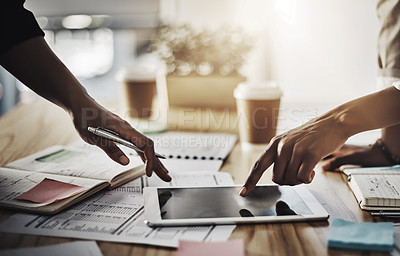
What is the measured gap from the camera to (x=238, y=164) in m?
1.17

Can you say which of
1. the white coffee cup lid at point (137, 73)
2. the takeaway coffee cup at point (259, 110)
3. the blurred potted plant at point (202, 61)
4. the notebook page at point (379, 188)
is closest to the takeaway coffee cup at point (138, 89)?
the white coffee cup lid at point (137, 73)

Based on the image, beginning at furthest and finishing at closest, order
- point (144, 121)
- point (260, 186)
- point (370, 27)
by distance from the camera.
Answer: point (370, 27)
point (144, 121)
point (260, 186)

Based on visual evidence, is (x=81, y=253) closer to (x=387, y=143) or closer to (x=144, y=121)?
(x=387, y=143)

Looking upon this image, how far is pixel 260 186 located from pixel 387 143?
412 millimetres

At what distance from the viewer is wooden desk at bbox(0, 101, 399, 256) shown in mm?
668

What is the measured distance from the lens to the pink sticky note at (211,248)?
640 mm

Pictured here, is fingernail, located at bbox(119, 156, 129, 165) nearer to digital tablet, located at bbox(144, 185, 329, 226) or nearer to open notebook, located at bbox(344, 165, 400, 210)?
digital tablet, located at bbox(144, 185, 329, 226)

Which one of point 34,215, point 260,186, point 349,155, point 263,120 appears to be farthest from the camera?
point 263,120

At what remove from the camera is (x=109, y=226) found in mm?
742

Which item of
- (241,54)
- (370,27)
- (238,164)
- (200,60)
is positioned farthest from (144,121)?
(370,27)

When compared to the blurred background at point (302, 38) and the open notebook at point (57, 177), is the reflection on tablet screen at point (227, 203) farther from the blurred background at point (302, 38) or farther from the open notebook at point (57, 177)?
the blurred background at point (302, 38)

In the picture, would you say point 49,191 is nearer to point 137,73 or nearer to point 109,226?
point 109,226

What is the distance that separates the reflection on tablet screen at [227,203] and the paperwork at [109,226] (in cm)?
4

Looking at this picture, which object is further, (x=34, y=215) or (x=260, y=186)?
(x=260, y=186)
